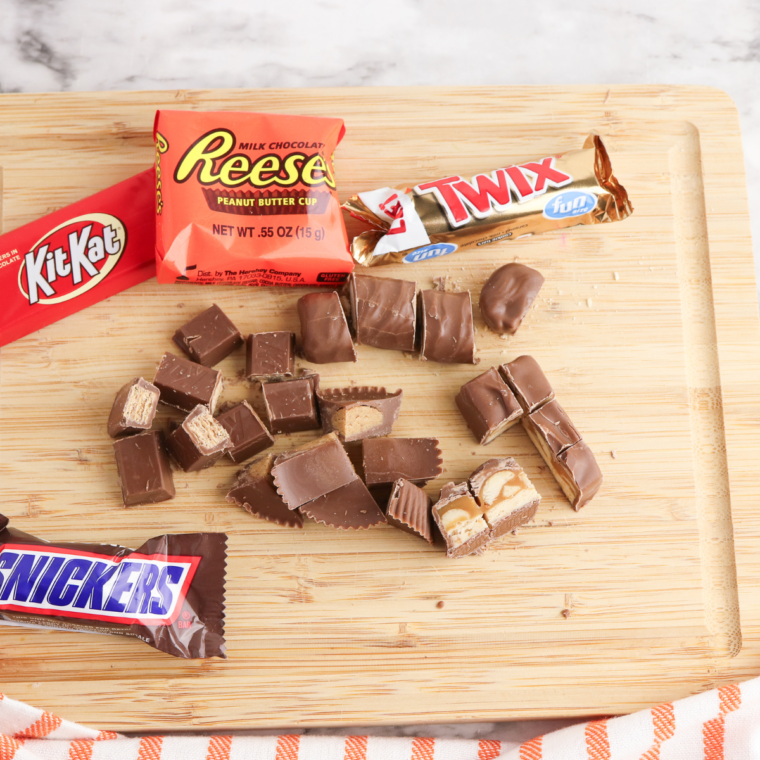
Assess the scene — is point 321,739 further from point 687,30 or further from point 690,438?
point 687,30

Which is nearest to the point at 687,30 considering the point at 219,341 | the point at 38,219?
the point at 219,341

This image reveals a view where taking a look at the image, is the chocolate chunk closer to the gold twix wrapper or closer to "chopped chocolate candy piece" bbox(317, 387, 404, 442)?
"chopped chocolate candy piece" bbox(317, 387, 404, 442)

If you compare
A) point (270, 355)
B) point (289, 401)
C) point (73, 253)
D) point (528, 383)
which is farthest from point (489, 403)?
point (73, 253)

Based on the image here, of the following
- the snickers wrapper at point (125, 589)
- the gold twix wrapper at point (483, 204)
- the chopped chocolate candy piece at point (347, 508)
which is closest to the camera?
the snickers wrapper at point (125, 589)

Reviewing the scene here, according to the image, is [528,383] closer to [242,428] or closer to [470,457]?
[470,457]

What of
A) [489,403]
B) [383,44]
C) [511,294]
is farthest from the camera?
[383,44]

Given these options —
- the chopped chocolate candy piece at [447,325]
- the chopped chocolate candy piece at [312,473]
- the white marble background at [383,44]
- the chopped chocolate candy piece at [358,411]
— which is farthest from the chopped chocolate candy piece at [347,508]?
the white marble background at [383,44]

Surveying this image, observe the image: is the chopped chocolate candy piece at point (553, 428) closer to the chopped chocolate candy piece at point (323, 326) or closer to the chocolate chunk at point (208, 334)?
the chopped chocolate candy piece at point (323, 326)
